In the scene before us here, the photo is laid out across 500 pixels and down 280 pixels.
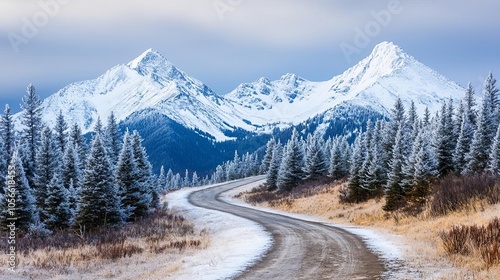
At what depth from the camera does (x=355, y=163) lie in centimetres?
3822

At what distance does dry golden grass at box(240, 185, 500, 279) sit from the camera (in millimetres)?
10094

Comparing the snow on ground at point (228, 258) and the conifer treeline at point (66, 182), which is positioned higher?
the conifer treeline at point (66, 182)

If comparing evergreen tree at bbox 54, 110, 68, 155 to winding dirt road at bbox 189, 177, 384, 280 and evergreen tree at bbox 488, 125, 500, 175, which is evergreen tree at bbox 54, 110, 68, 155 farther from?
evergreen tree at bbox 488, 125, 500, 175

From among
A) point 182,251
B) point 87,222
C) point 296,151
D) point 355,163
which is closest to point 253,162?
point 296,151

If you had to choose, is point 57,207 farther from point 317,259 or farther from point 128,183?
point 317,259

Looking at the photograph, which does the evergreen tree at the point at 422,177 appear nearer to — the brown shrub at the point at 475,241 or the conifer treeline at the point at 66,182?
the brown shrub at the point at 475,241

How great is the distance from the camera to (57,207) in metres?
28.8

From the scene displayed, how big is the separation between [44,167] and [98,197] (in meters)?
11.8

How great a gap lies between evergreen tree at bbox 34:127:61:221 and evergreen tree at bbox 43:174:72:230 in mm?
5851

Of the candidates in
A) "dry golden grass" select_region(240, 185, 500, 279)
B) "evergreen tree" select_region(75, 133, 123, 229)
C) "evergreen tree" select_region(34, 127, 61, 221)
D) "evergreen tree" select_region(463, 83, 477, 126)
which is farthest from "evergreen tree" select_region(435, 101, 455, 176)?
"evergreen tree" select_region(34, 127, 61, 221)

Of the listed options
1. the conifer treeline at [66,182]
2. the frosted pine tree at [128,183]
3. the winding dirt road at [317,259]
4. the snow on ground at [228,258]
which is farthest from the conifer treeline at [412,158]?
the conifer treeline at [66,182]

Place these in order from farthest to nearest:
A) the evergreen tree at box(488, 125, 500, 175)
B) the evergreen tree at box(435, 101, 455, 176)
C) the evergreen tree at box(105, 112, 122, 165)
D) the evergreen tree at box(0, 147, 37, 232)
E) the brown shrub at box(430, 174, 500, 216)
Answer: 1. the evergreen tree at box(105, 112, 122, 165)
2. the evergreen tree at box(435, 101, 455, 176)
3. the evergreen tree at box(488, 125, 500, 175)
4. the evergreen tree at box(0, 147, 37, 232)
5. the brown shrub at box(430, 174, 500, 216)

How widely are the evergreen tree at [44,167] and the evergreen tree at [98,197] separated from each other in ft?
26.9

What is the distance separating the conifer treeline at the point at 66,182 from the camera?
26.9 meters
